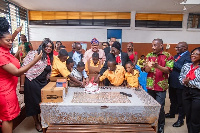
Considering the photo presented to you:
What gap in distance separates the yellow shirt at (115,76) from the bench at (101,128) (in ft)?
2.84

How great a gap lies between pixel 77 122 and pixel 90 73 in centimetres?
130

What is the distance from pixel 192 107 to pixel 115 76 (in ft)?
4.00

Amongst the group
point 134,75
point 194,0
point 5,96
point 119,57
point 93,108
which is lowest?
point 93,108

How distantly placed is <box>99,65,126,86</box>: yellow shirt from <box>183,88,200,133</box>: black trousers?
1.00 meters

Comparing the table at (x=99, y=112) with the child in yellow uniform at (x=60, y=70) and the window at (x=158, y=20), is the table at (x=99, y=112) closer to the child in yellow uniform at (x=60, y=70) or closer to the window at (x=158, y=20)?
the child in yellow uniform at (x=60, y=70)

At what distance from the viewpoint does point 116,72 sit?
2.35m

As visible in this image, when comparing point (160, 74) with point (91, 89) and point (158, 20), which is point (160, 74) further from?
point (158, 20)

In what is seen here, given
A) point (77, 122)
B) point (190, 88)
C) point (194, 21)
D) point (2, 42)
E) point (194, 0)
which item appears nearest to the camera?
point (2, 42)

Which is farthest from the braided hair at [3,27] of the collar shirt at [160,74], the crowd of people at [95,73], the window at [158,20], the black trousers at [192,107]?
the window at [158,20]

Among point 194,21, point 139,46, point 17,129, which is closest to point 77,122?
point 17,129

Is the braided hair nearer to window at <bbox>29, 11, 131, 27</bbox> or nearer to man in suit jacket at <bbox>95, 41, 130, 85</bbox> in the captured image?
man in suit jacket at <bbox>95, 41, 130, 85</bbox>

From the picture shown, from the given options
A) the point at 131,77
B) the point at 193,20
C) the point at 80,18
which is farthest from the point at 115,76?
the point at 193,20

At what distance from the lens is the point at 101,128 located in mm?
1613

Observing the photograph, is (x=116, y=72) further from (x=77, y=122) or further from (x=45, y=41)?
(x=45, y=41)
